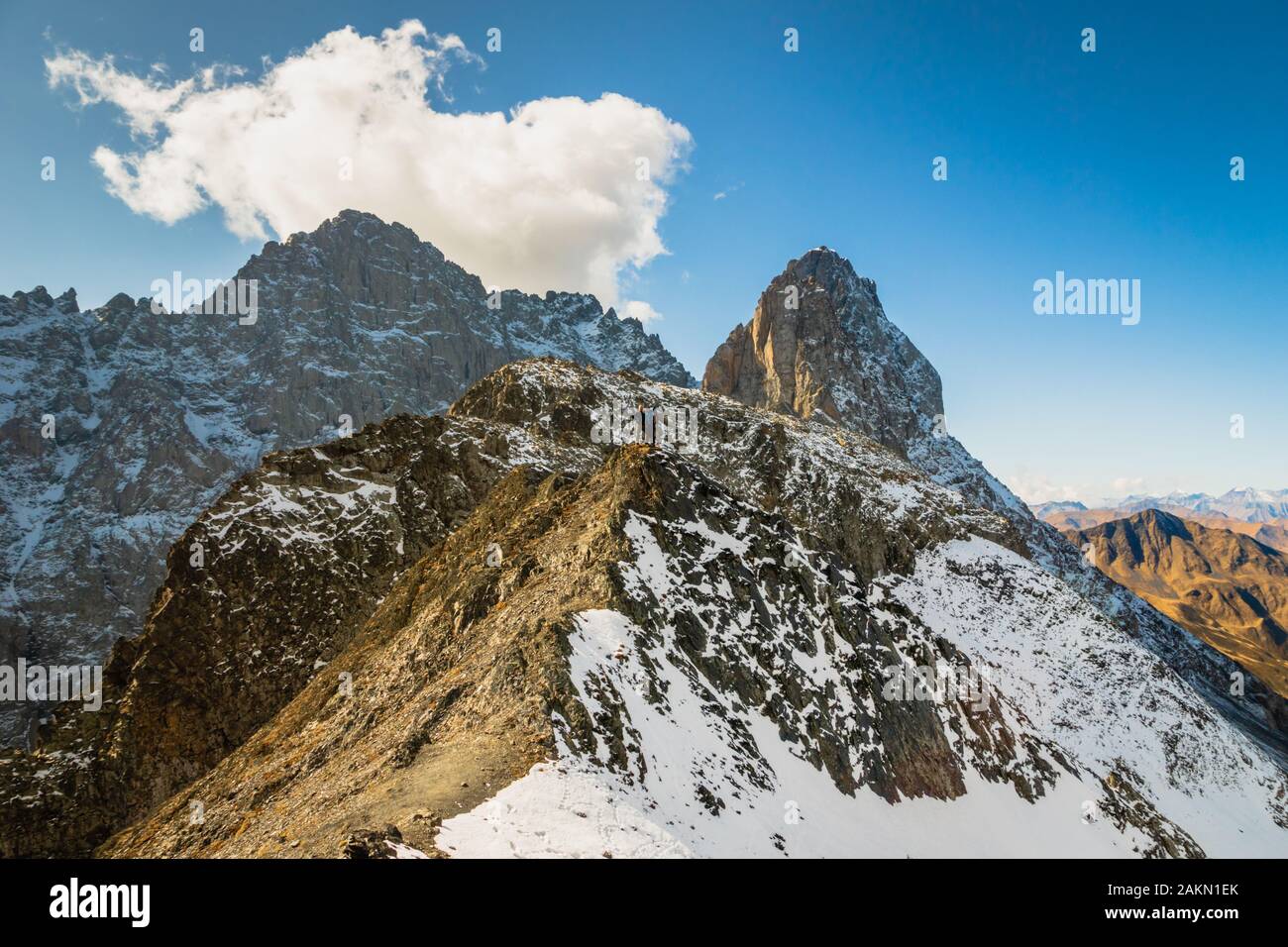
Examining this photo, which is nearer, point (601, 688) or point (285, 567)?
point (601, 688)

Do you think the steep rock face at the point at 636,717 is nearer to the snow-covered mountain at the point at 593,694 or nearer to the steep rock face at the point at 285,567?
the snow-covered mountain at the point at 593,694

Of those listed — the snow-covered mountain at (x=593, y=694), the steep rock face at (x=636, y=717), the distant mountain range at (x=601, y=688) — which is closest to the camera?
the steep rock face at (x=636, y=717)

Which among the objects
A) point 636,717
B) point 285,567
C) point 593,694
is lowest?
point 636,717

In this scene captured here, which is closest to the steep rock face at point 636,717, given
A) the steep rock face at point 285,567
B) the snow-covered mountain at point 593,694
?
the snow-covered mountain at point 593,694

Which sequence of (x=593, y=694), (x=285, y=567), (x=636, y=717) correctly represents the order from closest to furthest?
(x=593, y=694) < (x=636, y=717) < (x=285, y=567)

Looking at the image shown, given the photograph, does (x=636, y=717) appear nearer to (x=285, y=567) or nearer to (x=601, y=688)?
(x=601, y=688)

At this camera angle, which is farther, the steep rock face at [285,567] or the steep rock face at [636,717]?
the steep rock face at [285,567]

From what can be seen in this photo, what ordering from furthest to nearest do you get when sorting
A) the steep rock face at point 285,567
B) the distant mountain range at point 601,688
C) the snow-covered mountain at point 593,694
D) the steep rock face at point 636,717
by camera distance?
1. the steep rock face at point 285,567
2. the distant mountain range at point 601,688
3. the snow-covered mountain at point 593,694
4. the steep rock face at point 636,717

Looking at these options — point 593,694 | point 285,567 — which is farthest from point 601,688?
point 285,567

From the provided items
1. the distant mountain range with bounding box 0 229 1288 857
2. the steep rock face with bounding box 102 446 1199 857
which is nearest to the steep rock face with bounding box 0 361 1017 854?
the distant mountain range with bounding box 0 229 1288 857

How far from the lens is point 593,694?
25.6 metres

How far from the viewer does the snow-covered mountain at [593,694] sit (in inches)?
931

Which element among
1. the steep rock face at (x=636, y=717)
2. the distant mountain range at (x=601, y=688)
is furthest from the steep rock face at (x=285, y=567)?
the steep rock face at (x=636, y=717)
